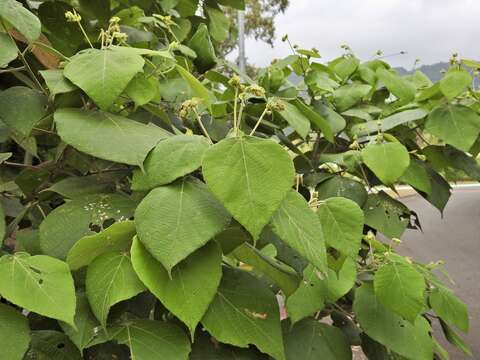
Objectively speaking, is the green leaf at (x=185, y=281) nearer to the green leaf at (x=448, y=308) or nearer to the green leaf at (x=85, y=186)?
the green leaf at (x=85, y=186)

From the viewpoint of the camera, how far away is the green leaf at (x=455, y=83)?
1024 millimetres

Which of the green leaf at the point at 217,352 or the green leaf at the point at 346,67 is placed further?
the green leaf at the point at 346,67

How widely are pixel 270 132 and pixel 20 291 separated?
629 millimetres

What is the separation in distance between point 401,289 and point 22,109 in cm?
58

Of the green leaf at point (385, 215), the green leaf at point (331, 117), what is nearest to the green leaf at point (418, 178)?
the green leaf at point (385, 215)

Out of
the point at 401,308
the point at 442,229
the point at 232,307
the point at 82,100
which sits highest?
the point at 82,100

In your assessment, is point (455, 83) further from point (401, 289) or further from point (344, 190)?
point (401, 289)

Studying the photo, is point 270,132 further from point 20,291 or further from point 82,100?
point 20,291

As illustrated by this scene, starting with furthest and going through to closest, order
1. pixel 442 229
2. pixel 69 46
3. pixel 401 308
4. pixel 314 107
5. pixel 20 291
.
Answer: pixel 442 229 < pixel 314 107 < pixel 69 46 < pixel 401 308 < pixel 20 291

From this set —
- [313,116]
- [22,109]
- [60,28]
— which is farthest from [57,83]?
[313,116]

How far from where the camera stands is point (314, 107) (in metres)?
1.16

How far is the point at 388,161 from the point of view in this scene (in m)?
0.89

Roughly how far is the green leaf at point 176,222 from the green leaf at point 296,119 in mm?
363

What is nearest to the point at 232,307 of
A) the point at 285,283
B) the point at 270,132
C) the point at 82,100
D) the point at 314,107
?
the point at 285,283
